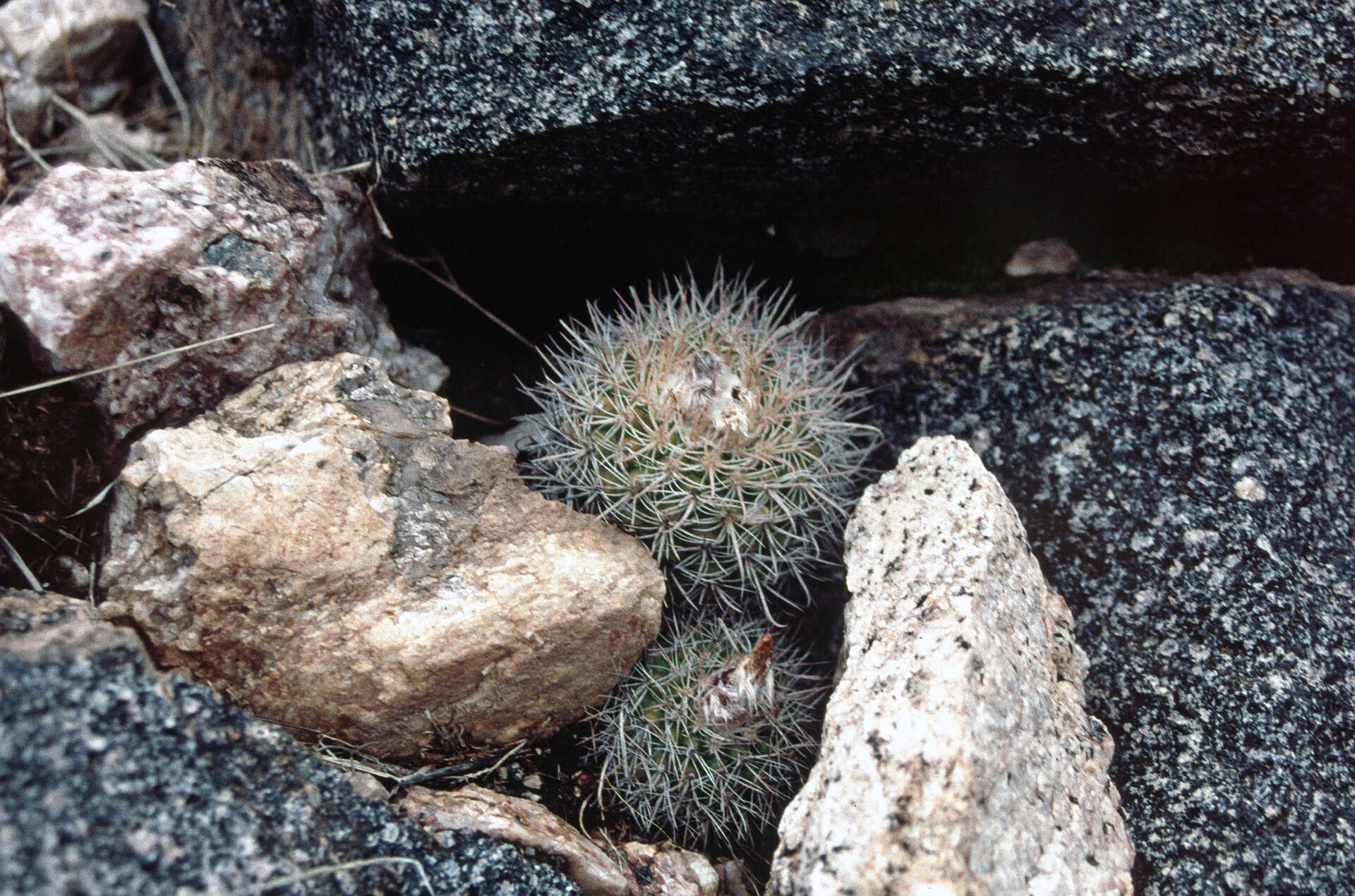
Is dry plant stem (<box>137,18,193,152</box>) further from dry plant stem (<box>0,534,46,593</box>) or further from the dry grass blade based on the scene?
dry plant stem (<box>0,534,46,593</box>)

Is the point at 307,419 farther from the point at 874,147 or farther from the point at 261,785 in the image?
the point at 874,147

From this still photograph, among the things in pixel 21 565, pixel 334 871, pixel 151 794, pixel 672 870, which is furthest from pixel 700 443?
pixel 21 565

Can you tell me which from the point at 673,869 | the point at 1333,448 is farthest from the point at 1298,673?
the point at 673,869

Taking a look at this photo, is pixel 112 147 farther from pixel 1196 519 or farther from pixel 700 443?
pixel 1196 519

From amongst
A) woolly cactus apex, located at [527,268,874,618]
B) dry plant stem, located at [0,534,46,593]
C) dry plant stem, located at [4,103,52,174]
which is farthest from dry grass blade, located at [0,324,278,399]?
dry plant stem, located at [4,103,52,174]

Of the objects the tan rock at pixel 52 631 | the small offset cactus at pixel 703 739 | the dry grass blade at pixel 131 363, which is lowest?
the small offset cactus at pixel 703 739

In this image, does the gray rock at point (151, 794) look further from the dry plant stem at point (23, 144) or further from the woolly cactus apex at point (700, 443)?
the dry plant stem at point (23, 144)

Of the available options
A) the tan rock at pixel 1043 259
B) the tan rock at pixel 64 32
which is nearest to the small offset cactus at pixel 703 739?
the tan rock at pixel 1043 259

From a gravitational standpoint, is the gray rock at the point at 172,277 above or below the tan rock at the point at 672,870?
above
